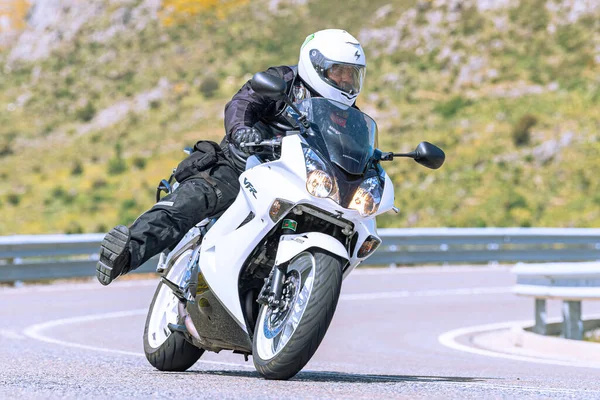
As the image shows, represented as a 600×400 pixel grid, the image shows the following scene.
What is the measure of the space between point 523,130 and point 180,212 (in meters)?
44.5

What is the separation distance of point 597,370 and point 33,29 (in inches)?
3066

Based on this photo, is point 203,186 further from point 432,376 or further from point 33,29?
point 33,29

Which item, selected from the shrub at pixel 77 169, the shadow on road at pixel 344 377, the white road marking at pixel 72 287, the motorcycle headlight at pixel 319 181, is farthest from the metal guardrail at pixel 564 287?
the shrub at pixel 77 169

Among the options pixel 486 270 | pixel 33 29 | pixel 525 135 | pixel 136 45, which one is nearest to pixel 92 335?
pixel 486 270

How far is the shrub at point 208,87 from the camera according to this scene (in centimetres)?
6671

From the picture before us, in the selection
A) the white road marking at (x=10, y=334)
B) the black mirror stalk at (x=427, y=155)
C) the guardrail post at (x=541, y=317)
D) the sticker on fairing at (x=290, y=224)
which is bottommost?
the white road marking at (x=10, y=334)

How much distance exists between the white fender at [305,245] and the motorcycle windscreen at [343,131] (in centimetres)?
40

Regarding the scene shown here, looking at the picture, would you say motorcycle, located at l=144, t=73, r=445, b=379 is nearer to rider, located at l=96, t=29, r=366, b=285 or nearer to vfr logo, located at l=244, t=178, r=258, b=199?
vfr logo, located at l=244, t=178, r=258, b=199

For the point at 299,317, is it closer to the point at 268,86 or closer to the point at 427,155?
the point at 268,86

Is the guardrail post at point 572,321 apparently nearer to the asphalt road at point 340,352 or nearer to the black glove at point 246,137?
the asphalt road at point 340,352

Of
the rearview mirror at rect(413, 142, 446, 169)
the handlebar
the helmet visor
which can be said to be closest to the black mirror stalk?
the rearview mirror at rect(413, 142, 446, 169)

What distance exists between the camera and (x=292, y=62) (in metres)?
67.6

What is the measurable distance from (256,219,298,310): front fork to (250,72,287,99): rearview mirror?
69cm

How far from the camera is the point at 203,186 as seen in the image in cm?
703
